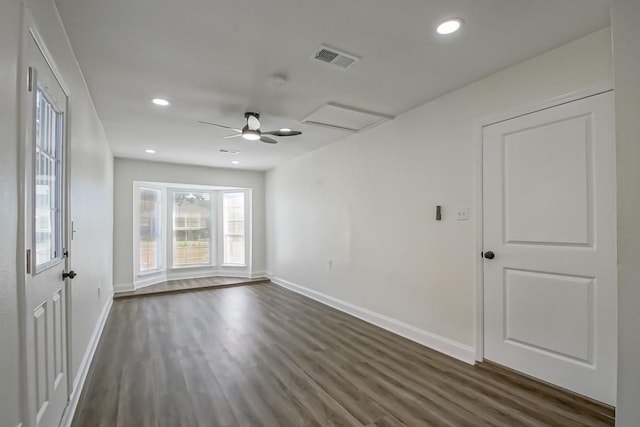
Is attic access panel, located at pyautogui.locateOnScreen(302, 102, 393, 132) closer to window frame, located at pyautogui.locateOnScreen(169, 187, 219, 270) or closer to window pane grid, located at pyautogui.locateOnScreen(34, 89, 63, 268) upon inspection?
window pane grid, located at pyautogui.locateOnScreen(34, 89, 63, 268)

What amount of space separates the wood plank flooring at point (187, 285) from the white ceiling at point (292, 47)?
11.0 feet

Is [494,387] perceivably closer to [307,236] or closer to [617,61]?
[617,61]

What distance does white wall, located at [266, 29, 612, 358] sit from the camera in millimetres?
2441

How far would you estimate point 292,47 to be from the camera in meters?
2.22

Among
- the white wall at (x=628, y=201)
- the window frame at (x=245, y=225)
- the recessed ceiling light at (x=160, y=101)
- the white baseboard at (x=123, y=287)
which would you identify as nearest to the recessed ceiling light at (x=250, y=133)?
the recessed ceiling light at (x=160, y=101)

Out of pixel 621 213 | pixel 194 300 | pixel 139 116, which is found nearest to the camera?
pixel 621 213

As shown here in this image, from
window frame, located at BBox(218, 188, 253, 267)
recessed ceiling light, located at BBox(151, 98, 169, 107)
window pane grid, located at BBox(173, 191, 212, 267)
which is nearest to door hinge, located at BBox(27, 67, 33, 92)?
recessed ceiling light, located at BBox(151, 98, 169, 107)

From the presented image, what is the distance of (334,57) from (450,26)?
820 millimetres

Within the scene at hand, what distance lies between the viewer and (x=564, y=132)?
7.52ft

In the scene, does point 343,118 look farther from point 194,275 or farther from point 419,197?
point 194,275

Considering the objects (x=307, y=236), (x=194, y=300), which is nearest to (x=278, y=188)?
(x=307, y=236)

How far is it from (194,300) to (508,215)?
478cm

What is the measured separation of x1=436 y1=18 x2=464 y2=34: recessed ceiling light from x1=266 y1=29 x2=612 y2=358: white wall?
34.6 inches

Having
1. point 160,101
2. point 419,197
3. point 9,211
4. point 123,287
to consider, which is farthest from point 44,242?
point 123,287
